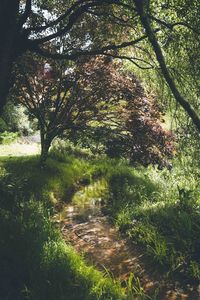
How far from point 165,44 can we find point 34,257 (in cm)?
391

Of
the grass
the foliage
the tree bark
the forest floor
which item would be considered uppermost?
the tree bark

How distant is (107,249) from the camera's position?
6531 mm

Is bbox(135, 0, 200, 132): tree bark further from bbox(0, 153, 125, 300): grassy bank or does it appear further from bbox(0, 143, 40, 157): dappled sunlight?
bbox(0, 143, 40, 157): dappled sunlight

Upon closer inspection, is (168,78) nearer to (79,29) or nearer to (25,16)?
(25,16)

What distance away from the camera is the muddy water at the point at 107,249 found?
531 cm

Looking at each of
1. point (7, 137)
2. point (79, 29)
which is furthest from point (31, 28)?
point (7, 137)

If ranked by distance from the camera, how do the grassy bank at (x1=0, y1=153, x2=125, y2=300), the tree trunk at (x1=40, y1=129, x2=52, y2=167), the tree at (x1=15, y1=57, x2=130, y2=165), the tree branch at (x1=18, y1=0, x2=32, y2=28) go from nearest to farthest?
the grassy bank at (x1=0, y1=153, x2=125, y2=300)
the tree branch at (x1=18, y1=0, x2=32, y2=28)
the tree at (x1=15, y1=57, x2=130, y2=165)
the tree trunk at (x1=40, y1=129, x2=52, y2=167)

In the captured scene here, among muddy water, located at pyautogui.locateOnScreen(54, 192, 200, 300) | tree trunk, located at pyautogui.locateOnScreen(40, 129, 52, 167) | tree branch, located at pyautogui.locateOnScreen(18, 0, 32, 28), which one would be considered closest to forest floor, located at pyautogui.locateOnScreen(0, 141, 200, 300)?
muddy water, located at pyautogui.locateOnScreen(54, 192, 200, 300)

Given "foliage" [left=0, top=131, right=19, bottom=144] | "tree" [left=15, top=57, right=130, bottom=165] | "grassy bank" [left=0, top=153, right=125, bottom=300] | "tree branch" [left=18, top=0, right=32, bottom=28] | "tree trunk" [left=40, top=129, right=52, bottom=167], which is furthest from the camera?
"foliage" [left=0, top=131, right=19, bottom=144]

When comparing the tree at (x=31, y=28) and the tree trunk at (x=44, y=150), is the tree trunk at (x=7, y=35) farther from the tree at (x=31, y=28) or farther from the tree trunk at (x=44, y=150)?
the tree trunk at (x=44, y=150)

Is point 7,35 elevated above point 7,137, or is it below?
above

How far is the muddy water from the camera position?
5312mm

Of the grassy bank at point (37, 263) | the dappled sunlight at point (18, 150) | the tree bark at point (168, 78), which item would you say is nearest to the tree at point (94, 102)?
the grassy bank at point (37, 263)

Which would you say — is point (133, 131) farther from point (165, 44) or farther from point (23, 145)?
point (23, 145)
